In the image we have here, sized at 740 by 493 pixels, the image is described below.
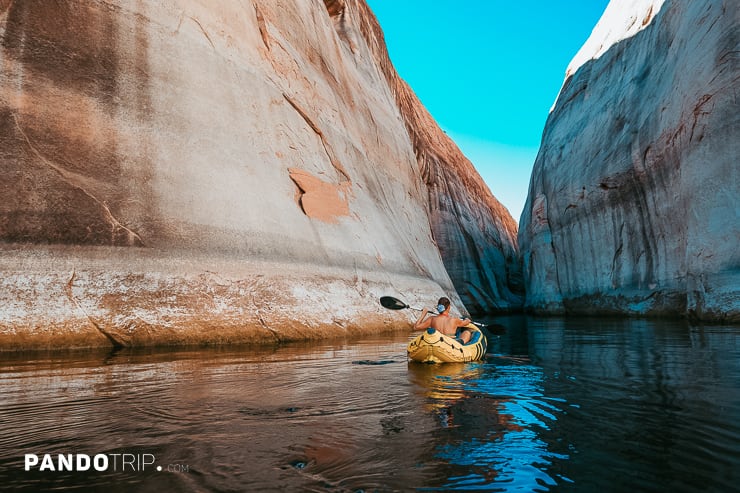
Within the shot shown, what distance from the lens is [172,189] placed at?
899cm

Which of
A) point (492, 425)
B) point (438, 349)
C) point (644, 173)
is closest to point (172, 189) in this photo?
point (438, 349)

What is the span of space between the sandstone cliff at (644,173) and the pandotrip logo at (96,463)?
14.9 meters

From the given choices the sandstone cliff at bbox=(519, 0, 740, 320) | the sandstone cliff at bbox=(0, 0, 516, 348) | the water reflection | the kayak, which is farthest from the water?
the sandstone cliff at bbox=(519, 0, 740, 320)

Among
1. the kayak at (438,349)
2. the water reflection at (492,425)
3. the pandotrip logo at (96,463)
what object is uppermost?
the kayak at (438,349)

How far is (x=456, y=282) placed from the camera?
3612 centimetres

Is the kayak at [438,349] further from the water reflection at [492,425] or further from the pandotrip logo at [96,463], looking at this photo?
the pandotrip logo at [96,463]

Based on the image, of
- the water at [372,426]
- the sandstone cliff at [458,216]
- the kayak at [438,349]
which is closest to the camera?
the water at [372,426]

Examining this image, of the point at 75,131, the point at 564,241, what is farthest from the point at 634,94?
the point at 75,131

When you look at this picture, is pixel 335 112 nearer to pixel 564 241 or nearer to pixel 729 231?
pixel 729 231

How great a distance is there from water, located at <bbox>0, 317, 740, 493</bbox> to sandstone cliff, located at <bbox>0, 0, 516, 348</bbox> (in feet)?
5.99

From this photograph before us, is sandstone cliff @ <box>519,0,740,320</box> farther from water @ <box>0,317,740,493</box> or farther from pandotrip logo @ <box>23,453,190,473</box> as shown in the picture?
pandotrip logo @ <box>23,453,190,473</box>

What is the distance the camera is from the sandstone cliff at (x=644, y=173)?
14.1m

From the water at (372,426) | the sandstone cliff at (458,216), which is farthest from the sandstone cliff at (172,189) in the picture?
the sandstone cliff at (458,216)

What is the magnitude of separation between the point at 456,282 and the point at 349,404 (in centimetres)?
3290
